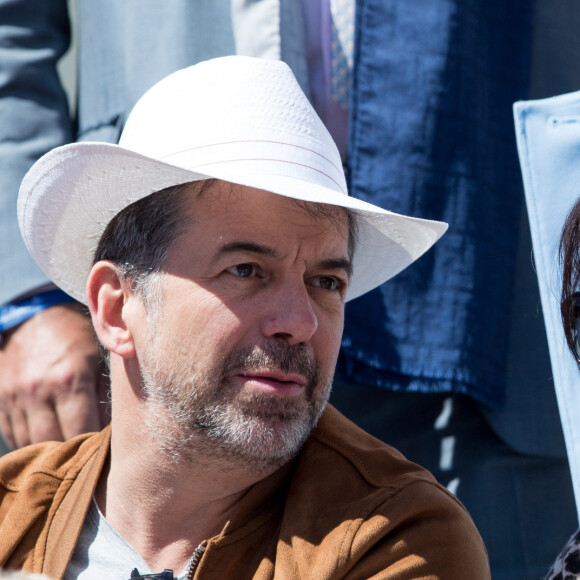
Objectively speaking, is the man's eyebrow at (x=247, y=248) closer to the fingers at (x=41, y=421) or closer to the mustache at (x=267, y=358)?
the mustache at (x=267, y=358)

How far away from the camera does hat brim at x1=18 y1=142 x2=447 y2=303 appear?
1763mm

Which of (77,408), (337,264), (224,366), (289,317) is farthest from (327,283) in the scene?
(77,408)

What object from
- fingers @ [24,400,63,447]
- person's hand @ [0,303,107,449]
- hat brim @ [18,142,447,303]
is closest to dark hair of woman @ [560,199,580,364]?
hat brim @ [18,142,447,303]

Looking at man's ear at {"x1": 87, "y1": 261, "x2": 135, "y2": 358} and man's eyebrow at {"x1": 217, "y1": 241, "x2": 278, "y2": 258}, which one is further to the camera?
man's ear at {"x1": 87, "y1": 261, "x2": 135, "y2": 358}

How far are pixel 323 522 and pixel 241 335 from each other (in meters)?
0.39

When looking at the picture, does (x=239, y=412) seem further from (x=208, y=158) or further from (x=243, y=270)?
(x=208, y=158)

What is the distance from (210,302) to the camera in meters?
1.74

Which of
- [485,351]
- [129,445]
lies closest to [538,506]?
[485,351]

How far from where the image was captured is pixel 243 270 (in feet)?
5.82

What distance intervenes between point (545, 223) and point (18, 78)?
4.66 ft

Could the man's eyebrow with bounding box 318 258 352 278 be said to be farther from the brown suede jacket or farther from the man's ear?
the man's ear

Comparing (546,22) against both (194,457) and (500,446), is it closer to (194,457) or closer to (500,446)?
(500,446)

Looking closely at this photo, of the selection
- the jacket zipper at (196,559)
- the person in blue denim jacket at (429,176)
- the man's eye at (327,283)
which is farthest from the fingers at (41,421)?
the man's eye at (327,283)

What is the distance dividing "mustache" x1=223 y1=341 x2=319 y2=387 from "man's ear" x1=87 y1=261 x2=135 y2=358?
27cm
